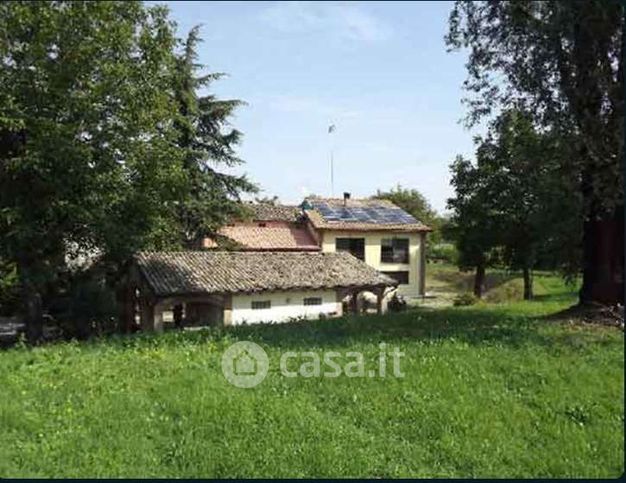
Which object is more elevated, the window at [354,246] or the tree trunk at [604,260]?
the window at [354,246]

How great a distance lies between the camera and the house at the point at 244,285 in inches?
779

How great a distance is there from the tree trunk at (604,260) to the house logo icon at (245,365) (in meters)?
5.19

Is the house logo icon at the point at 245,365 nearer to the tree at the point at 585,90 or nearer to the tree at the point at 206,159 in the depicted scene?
the tree at the point at 585,90

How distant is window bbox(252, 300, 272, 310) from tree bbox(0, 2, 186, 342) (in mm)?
6432

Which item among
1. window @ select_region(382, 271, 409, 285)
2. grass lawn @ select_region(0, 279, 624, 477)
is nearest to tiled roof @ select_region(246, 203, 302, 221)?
window @ select_region(382, 271, 409, 285)

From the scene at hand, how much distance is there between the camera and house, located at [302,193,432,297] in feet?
112

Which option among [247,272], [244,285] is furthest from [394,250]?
[244,285]

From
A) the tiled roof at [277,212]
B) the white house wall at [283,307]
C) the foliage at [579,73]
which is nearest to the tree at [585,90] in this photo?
the foliage at [579,73]

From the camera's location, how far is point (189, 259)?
21797 mm

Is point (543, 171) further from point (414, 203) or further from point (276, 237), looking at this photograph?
point (414, 203)

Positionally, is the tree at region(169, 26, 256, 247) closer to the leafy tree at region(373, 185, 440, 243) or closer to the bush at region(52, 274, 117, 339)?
the bush at region(52, 274, 117, 339)

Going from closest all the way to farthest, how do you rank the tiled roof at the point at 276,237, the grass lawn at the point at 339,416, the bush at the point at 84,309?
the grass lawn at the point at 339,416 → the bush at the point at 84,309 → the tiled roof at the point at 276,237

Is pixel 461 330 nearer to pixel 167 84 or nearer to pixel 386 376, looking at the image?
pixel 386 376

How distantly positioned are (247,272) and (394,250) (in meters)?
15.0
